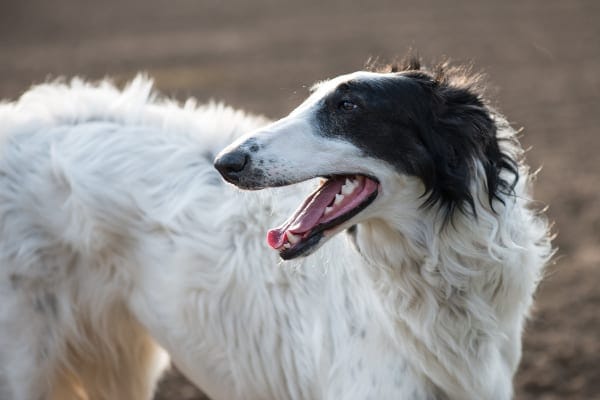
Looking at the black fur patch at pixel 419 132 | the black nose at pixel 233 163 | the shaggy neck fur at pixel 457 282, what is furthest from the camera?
the shaggy neck fur at pixel 457 282

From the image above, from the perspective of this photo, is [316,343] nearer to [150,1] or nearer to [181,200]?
[181,200]

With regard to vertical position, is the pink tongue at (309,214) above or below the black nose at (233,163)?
below

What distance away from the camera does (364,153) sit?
11.5 feet

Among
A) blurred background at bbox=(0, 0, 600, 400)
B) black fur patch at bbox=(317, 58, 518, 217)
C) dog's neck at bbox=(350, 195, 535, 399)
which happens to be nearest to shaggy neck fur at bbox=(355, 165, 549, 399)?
dog's neck at bbox=(350, 195, 535, 399)

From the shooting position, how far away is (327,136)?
3.53 metres

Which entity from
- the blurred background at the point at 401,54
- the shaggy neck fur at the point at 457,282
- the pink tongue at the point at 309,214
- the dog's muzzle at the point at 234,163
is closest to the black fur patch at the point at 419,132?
the shaggy neck fur at the point at 457,282

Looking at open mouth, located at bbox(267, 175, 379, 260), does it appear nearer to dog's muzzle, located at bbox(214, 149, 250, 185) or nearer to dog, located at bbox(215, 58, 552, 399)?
dog, located at bbox(215, 58, 552, 399)

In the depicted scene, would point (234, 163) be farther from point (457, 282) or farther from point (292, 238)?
point (457, 282)

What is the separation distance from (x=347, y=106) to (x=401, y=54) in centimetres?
1326

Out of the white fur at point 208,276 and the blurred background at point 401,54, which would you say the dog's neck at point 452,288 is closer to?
the white fur at point 208,276

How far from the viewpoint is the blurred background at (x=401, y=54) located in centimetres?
658

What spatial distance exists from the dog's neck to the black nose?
0.62 m

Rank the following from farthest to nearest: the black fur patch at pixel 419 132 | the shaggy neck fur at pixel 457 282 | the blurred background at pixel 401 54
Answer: the blurred background at pixel 401 54 < the shaggy neck fur at pixel 457 282 < the black fur patch at pixel 419 132

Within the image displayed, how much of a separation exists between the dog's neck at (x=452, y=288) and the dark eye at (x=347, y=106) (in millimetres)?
483
